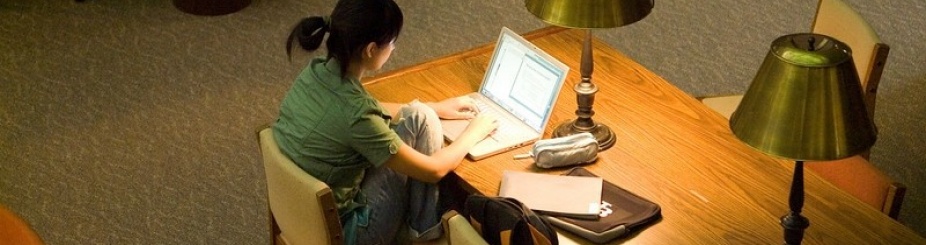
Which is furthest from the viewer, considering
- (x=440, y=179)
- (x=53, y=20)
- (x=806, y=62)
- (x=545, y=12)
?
(x=53, y=20)

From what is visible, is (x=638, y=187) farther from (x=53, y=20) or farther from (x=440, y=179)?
(x=53, y=20)

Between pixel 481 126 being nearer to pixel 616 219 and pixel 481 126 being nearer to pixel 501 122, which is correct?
pixel 501 122

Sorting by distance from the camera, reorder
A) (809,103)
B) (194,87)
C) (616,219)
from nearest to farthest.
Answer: (809,103), (616,219), (194,87)

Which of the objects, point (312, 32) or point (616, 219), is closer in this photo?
point (616, 219)

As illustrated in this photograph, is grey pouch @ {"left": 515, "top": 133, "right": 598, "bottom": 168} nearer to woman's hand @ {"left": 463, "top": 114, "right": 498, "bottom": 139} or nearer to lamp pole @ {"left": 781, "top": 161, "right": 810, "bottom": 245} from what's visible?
woman's hand @ {"left": 463, "top": 114, "right": 498, "bottom": 139}

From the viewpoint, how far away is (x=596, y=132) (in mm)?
2916

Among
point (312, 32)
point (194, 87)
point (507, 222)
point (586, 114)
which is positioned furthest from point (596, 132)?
point (194, 87)

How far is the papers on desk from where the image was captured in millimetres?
2623

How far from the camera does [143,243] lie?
11.8ft

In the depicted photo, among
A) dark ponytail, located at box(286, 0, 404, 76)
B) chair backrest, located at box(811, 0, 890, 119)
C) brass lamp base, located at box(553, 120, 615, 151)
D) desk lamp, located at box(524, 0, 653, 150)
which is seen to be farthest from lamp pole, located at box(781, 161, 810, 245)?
dark ponytail, located at box(286, 0, 404, 76)

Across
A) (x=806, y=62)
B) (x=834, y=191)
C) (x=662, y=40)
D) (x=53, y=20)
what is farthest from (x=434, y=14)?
(x=806, y=62)

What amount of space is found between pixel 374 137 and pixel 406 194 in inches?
10.1

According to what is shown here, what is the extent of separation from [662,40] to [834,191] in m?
2.10

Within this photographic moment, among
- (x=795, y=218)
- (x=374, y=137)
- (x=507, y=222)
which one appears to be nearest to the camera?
(x=795, y=218)
